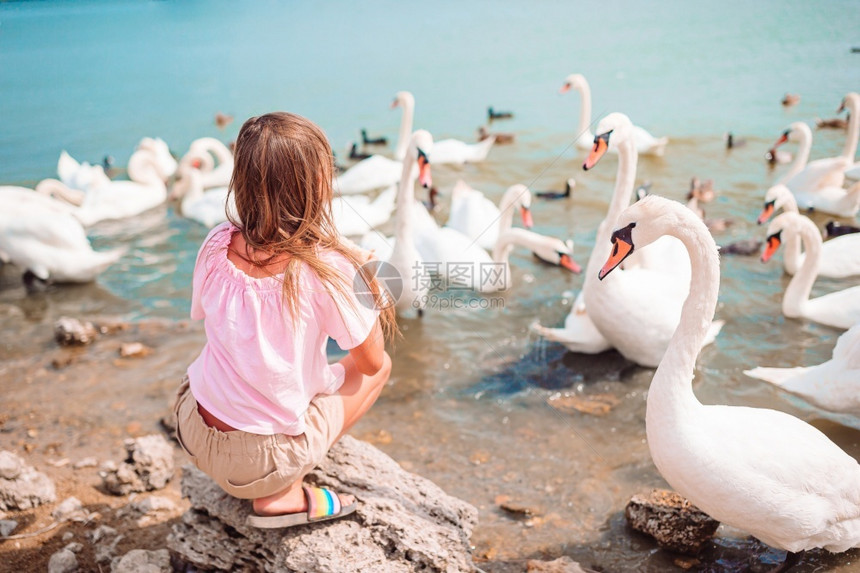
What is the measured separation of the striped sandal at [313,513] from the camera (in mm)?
3162

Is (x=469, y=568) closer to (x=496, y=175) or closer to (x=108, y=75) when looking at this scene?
(x=496, y=175)

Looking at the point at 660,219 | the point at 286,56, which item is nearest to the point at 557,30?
the point at 286,56

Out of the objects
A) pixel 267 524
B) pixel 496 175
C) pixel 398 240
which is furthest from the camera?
pixel 496 175

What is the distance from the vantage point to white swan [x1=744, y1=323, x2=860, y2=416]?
4.48 m

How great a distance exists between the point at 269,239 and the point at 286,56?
2377 cm

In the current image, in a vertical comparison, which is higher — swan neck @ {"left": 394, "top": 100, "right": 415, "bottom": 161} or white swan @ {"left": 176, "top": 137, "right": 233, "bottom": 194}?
Result: swan neck @ {"left": 394, "top": 100, "right": 415, "bottom": 161}

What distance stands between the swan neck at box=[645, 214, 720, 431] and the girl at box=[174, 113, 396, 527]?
1.39 m

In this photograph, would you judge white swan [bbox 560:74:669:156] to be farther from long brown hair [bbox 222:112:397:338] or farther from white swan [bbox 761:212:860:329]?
long brown hair [bbox 222:112:397:338]

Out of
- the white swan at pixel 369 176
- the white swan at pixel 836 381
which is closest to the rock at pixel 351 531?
the white swan at pixel 836 381

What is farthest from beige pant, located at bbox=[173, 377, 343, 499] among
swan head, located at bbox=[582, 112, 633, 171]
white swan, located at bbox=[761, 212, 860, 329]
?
white swan, located at bbox=[761, 212, 860, 329]

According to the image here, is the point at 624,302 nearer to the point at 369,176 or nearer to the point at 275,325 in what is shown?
the point at 275,325

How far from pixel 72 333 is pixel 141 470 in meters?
2.87

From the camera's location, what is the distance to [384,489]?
136 inches

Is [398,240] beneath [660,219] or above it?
beneath
